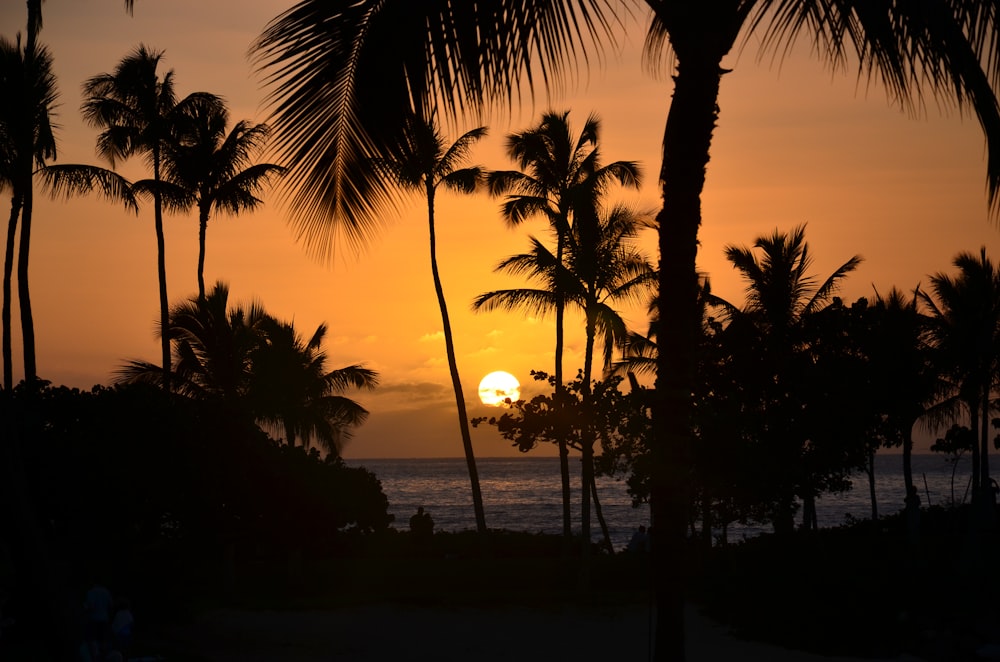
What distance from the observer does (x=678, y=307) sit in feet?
23.7

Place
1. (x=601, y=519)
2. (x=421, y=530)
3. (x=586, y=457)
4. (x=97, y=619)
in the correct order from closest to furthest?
(x=97, y=619) < (x=586, y=457) < (x=601, y=519) < (x=421, y=530)

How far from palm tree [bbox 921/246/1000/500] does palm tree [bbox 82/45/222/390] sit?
26.3 m

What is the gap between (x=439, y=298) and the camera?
115 feet

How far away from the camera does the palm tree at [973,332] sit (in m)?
32.9

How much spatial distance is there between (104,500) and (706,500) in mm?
15702

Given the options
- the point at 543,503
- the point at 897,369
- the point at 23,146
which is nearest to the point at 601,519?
the point at 897,369

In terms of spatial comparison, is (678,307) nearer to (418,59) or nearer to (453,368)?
(418,59)

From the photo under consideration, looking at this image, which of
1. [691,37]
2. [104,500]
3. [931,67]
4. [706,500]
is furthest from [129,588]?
[931,67]

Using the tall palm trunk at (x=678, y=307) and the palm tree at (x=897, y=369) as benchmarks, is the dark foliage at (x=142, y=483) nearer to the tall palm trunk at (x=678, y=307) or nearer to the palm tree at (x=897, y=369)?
the tall palm trunk at (x=678, y=307)

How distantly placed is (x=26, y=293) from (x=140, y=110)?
9.85 metres

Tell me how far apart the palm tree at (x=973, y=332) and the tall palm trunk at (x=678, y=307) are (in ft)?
91.3

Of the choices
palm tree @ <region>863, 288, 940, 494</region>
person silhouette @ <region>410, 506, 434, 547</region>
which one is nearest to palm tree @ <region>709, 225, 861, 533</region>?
palm tree @ <region>863, 288, 940, 494</region>

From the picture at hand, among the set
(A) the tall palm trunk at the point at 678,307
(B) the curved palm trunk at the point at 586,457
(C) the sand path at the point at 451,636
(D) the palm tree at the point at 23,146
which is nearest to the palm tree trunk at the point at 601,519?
(B) the curved palm trunk at the point at 586,457

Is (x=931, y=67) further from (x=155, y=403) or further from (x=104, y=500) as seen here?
(x=155, y=403)
